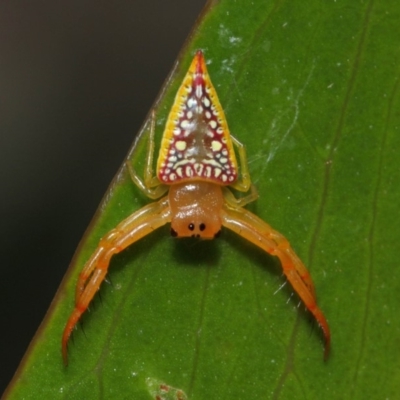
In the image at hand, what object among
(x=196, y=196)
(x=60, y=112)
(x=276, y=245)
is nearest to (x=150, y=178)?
(x=196, y=196)

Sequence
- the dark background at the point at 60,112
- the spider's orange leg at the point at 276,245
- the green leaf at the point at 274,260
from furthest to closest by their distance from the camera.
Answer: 1. the dark background at the point at 60,112
2. the spider's orange leg at the point at 276,245
3. the green leaf at the point at 274,260

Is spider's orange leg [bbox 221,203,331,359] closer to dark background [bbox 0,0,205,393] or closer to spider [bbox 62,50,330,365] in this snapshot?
spider [bbox 62,50,330,365]

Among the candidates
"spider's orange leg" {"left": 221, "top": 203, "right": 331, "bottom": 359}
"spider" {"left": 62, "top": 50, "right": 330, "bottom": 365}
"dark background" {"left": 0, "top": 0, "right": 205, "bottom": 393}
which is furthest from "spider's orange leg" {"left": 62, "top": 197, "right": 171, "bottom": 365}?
"dark background" {"left": 0, "top": 0, "right": 205, "bottom": 393}

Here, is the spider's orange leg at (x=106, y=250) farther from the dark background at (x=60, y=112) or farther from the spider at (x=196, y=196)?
the dark background at (x=60, y=112)

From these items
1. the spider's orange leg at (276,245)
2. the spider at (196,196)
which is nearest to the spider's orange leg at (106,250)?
the spider at (196,196)

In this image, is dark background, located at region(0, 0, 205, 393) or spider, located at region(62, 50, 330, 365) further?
dark background, located at region(0, 0, 205, 393)

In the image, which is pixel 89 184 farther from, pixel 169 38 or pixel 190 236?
pixel 190 236
